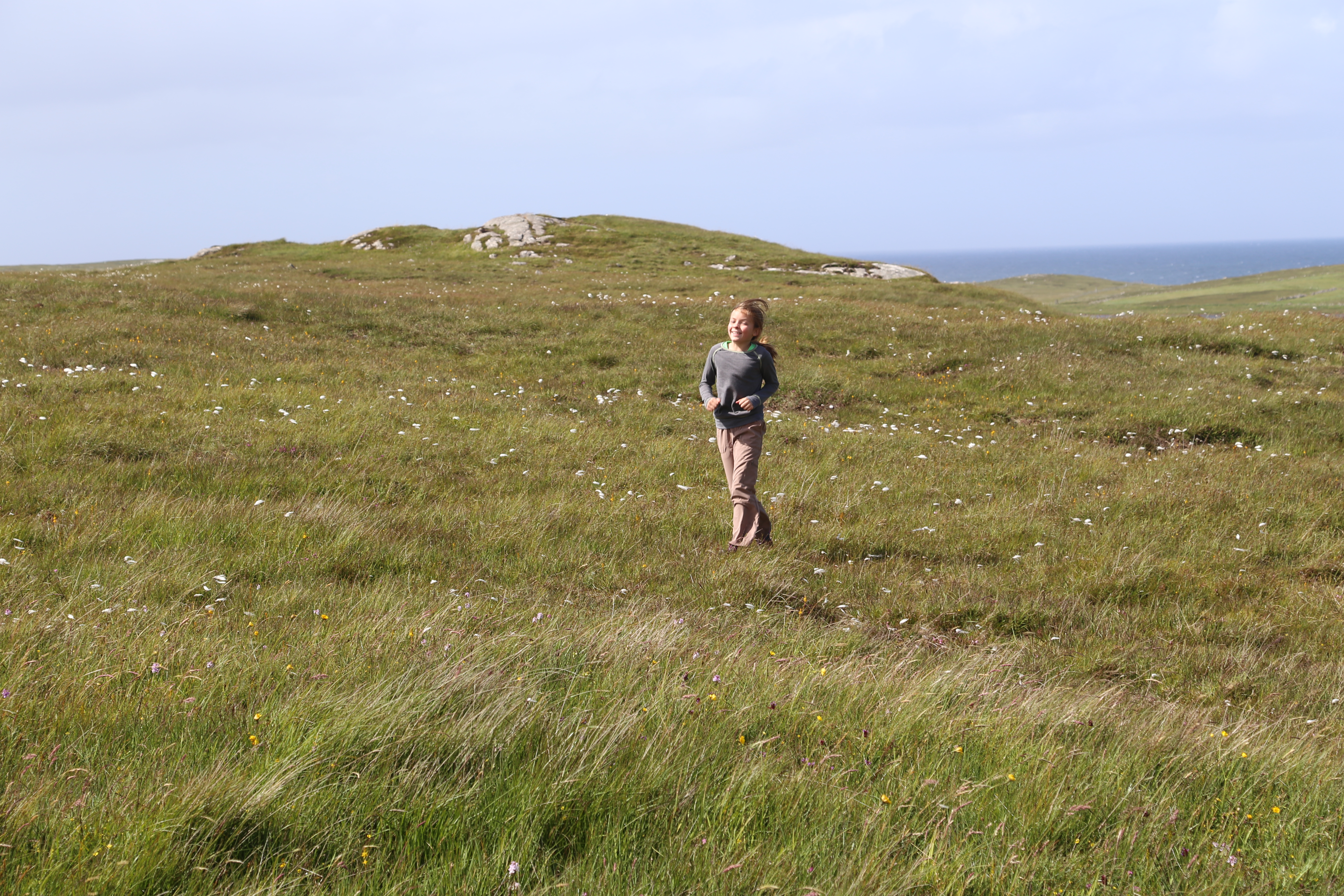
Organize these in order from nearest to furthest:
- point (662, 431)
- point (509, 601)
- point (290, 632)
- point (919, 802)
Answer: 1. point (919, 802)
2. point (290, 632)
3. point (509, 601)
4. point (662, 431)

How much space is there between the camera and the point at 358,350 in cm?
1919

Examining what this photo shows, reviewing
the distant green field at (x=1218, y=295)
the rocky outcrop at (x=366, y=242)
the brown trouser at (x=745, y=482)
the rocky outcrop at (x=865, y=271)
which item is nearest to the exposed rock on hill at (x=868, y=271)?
the rocky outcrop at (x=865, y=271)

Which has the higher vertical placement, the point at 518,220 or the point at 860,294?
the point at 518,220

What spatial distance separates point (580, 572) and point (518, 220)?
56.9 metres

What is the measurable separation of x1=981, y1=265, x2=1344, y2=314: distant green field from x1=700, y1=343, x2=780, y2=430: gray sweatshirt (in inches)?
1551

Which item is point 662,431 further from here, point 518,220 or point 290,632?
point 518,220

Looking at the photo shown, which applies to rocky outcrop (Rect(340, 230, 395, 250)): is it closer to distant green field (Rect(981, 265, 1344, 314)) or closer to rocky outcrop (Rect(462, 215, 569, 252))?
rocky outcrop (Rect(462, 215, 569, 252))

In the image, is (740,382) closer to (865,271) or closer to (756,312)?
(756,312)

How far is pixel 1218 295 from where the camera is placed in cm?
6506

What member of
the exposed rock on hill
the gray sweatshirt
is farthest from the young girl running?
the exposed rock on hill

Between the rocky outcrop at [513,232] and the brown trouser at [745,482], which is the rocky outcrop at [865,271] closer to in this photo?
the rocky outcrop at [513,232]

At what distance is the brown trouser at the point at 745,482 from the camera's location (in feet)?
27.2

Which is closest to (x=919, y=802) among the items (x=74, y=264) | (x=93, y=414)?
(x=93, y=414)

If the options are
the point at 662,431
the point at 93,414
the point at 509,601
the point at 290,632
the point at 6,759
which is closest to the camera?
the point at 6,759
